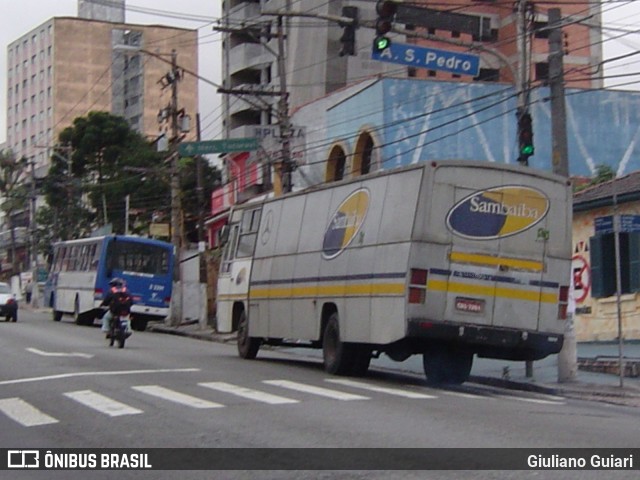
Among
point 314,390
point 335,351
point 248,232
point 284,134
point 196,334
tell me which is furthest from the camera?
point 196,334

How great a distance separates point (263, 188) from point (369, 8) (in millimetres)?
10694

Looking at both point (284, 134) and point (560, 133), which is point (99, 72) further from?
point (560, 133)

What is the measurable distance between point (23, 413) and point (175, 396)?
2.24 metres

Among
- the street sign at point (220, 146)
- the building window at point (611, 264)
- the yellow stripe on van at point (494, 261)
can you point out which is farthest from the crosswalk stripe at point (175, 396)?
the street sign at point (220, 146)

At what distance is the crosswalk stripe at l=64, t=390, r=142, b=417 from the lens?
14.0 metres

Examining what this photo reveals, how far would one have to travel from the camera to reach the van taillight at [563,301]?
1881 cm

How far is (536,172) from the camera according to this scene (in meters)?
18.5

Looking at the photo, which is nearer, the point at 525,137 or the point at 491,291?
the point at 491,291

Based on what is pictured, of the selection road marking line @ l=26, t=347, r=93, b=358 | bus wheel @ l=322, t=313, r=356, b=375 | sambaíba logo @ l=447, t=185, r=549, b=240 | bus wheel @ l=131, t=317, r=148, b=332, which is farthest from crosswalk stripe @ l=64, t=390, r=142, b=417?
bus wheel @ l=131, t=317, r=148, b=332

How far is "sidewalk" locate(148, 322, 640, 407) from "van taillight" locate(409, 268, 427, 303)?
308 cm

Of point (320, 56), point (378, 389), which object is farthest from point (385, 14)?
point (320, 56)

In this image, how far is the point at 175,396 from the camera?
15719 mm

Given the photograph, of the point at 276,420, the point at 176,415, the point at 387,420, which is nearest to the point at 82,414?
the point at 176,415

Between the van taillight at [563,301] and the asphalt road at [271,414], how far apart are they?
1378mm
